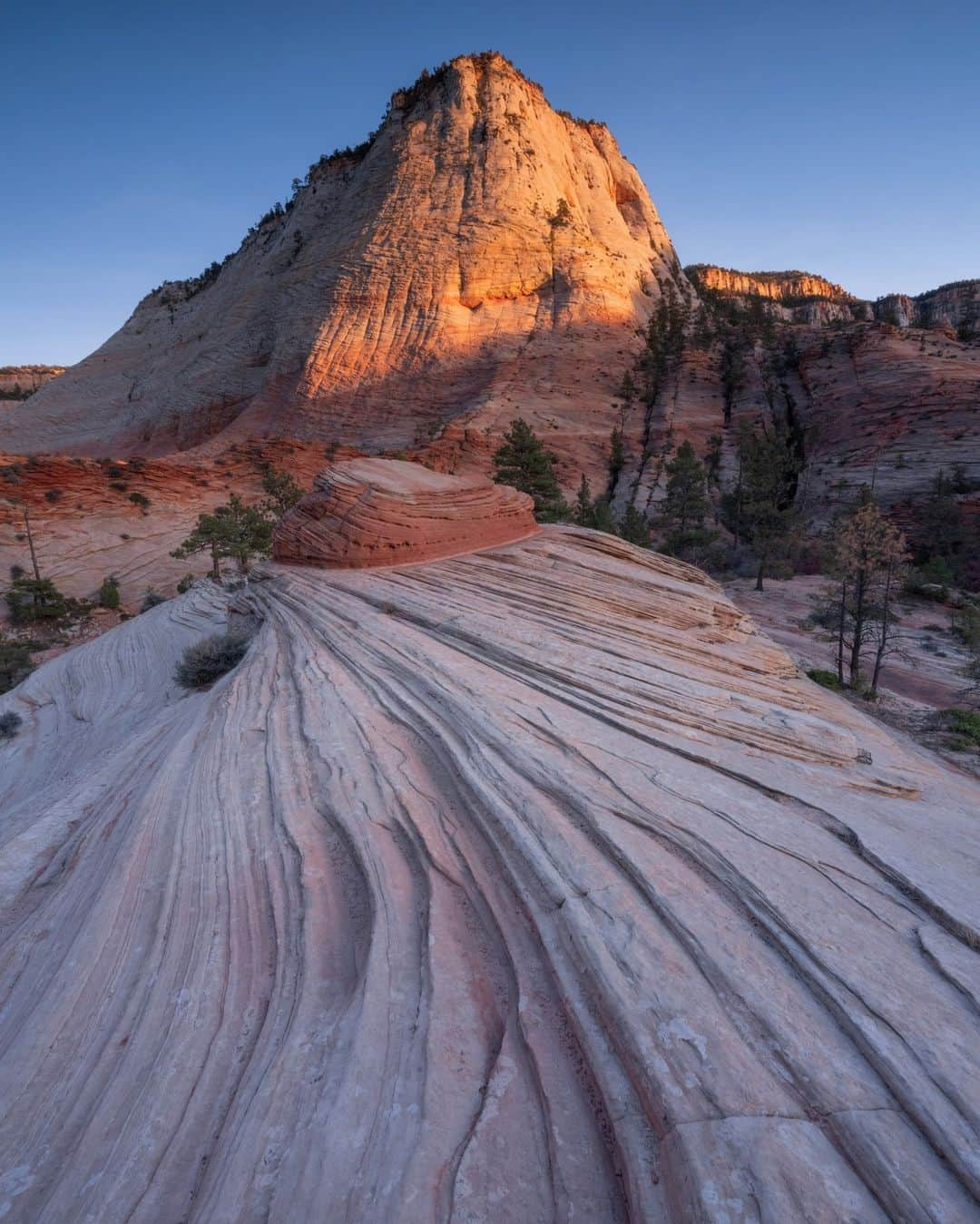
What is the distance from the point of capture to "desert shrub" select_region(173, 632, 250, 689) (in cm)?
991

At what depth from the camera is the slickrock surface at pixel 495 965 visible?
2258mm

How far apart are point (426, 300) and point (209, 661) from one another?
139ft

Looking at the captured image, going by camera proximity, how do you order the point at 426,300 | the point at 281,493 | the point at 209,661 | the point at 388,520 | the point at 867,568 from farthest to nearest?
the point at 426,300 → the point at 281,493 → the point at 867,568 → the point at 388,520 → the point at 209,661

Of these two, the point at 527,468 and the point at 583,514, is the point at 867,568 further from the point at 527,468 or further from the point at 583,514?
the point at 527,468

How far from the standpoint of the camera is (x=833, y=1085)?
242 cm

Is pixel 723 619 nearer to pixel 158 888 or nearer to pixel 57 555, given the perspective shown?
pixel 158 888

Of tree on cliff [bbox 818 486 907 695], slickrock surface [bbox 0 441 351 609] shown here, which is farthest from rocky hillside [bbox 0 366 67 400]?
tree on cliff [bbox 818 486 907 695]

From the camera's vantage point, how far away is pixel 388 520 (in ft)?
36.9

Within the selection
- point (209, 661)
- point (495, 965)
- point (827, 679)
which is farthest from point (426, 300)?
point (495, 965)

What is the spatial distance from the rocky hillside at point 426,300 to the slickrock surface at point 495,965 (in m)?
34.7

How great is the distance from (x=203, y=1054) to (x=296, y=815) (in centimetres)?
186

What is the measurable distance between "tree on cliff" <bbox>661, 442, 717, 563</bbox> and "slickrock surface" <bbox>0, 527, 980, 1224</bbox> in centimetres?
2260

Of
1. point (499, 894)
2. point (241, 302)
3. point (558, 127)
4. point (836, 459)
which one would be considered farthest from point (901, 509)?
point (241, 302)

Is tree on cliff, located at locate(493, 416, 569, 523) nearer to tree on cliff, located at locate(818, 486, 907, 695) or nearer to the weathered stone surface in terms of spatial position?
tree on cliff, located at locate(818, 486, 907, 695)
